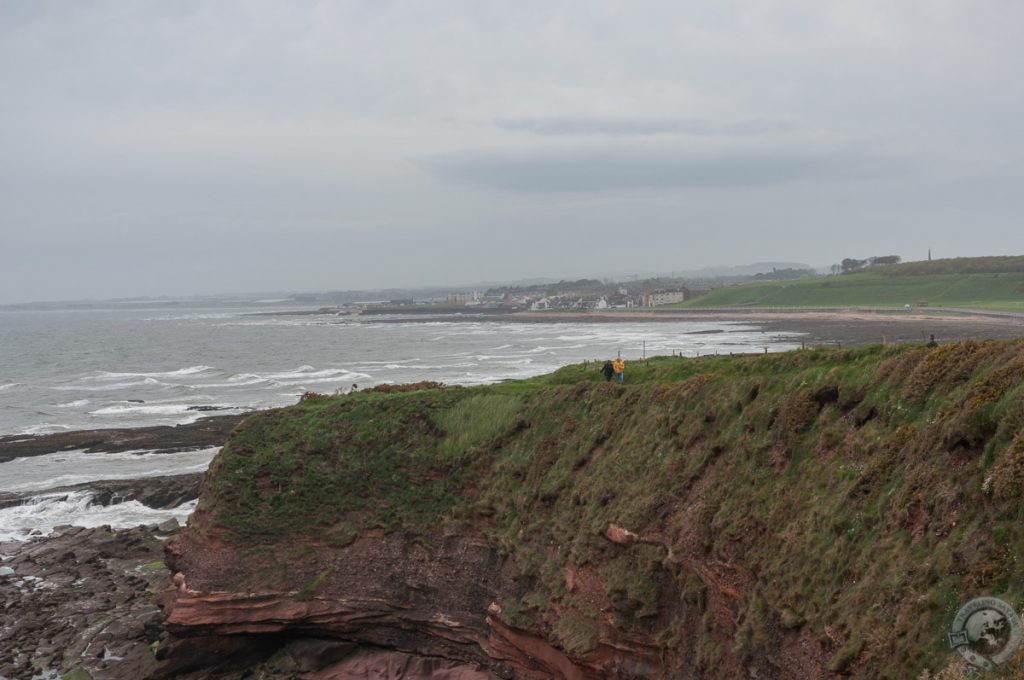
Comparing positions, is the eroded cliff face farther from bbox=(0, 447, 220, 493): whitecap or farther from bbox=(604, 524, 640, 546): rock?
bbox=(0, 447, 220, 493): whitecap

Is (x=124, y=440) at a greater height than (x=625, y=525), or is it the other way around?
(x=625, y=525)

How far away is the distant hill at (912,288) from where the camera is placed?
128375 millimetres

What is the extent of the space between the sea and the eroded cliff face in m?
13.1

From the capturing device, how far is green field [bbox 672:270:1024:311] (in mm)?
125500

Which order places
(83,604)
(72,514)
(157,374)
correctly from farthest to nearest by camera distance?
(157,374) → (72,514) → (83,604)

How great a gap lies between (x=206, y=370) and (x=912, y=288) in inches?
4620

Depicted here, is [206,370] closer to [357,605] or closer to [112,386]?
[112,386]

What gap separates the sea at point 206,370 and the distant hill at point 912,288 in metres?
30.8

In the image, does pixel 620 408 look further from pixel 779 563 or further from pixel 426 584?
pixel 779 563

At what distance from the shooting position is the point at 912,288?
481 ft

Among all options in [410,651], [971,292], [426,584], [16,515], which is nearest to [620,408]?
[426,584]

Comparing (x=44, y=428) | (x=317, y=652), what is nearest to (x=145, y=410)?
(x=44, y=428)

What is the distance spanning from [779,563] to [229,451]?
18.2 metres

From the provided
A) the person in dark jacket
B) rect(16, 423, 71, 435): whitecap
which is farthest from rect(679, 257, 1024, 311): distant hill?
rect(16, 423, 71, 435): whitecap
